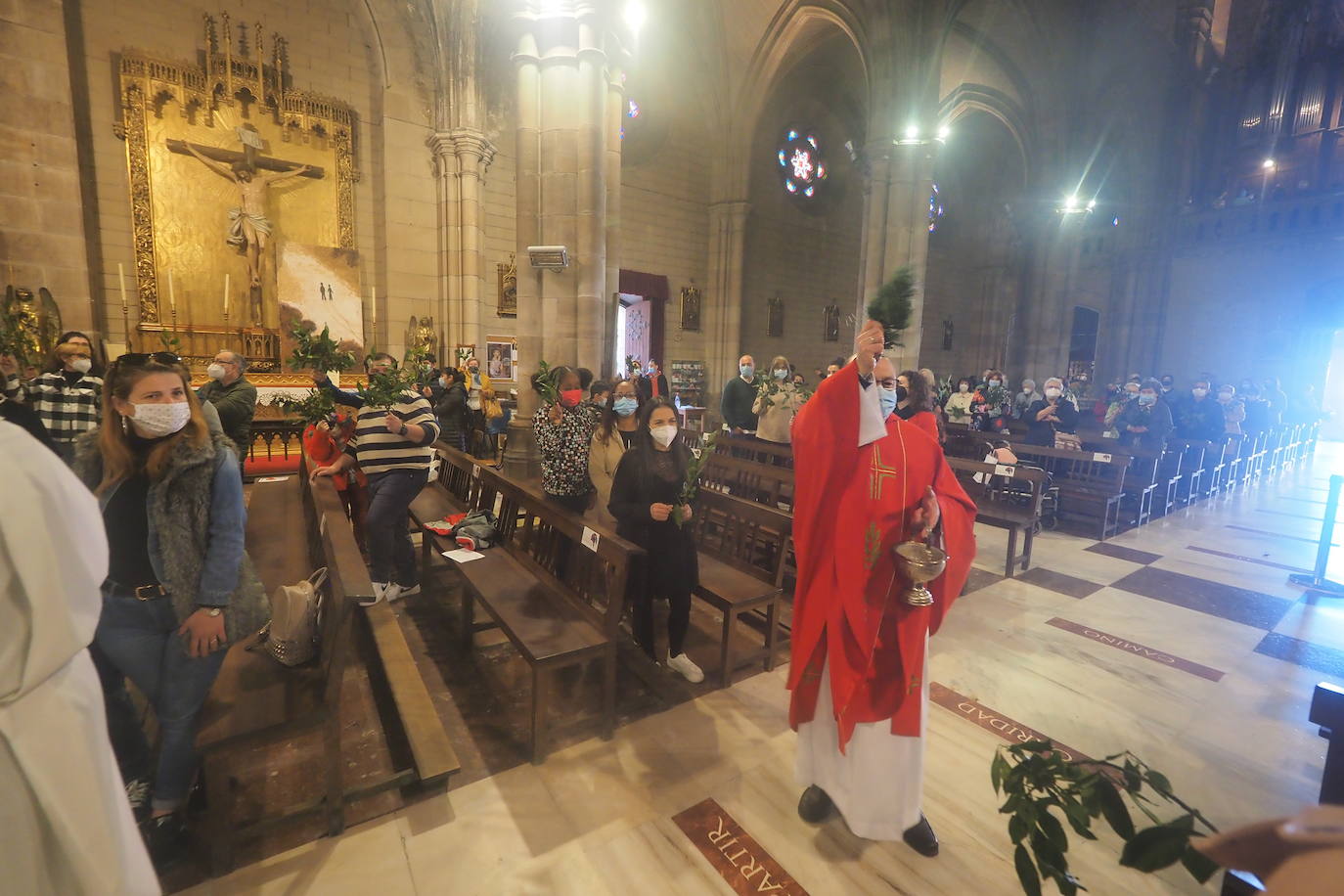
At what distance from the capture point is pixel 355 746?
2.91 meters

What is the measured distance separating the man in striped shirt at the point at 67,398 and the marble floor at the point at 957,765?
4.23 m

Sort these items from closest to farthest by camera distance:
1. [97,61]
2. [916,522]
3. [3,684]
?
[3,684]
[916,522]
[97,61]

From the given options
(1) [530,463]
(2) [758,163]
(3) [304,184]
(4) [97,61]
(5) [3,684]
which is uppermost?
(2) [758,163]

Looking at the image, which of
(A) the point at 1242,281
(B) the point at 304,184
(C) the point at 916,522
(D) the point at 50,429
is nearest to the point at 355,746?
(C) the point at 916,522

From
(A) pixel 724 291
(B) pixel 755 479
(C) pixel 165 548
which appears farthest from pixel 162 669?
(A) pixel 724 291

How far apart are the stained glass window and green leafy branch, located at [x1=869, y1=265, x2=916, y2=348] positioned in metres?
15.6

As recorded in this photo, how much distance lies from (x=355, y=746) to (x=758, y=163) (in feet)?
52.1

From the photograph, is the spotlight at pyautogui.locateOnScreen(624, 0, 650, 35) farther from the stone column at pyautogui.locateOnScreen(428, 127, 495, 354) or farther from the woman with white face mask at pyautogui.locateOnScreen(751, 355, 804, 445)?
the stone column at pyautogui.locateOnScreen(428, 127, 495, 354)

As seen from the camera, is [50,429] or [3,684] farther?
[50,429]

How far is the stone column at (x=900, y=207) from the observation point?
1059cm

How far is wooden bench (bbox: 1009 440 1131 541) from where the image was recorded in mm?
6785

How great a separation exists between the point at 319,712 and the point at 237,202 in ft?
34.8

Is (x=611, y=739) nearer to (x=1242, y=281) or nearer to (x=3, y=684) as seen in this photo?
(x=3, y=684)

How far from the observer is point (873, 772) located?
232cm
